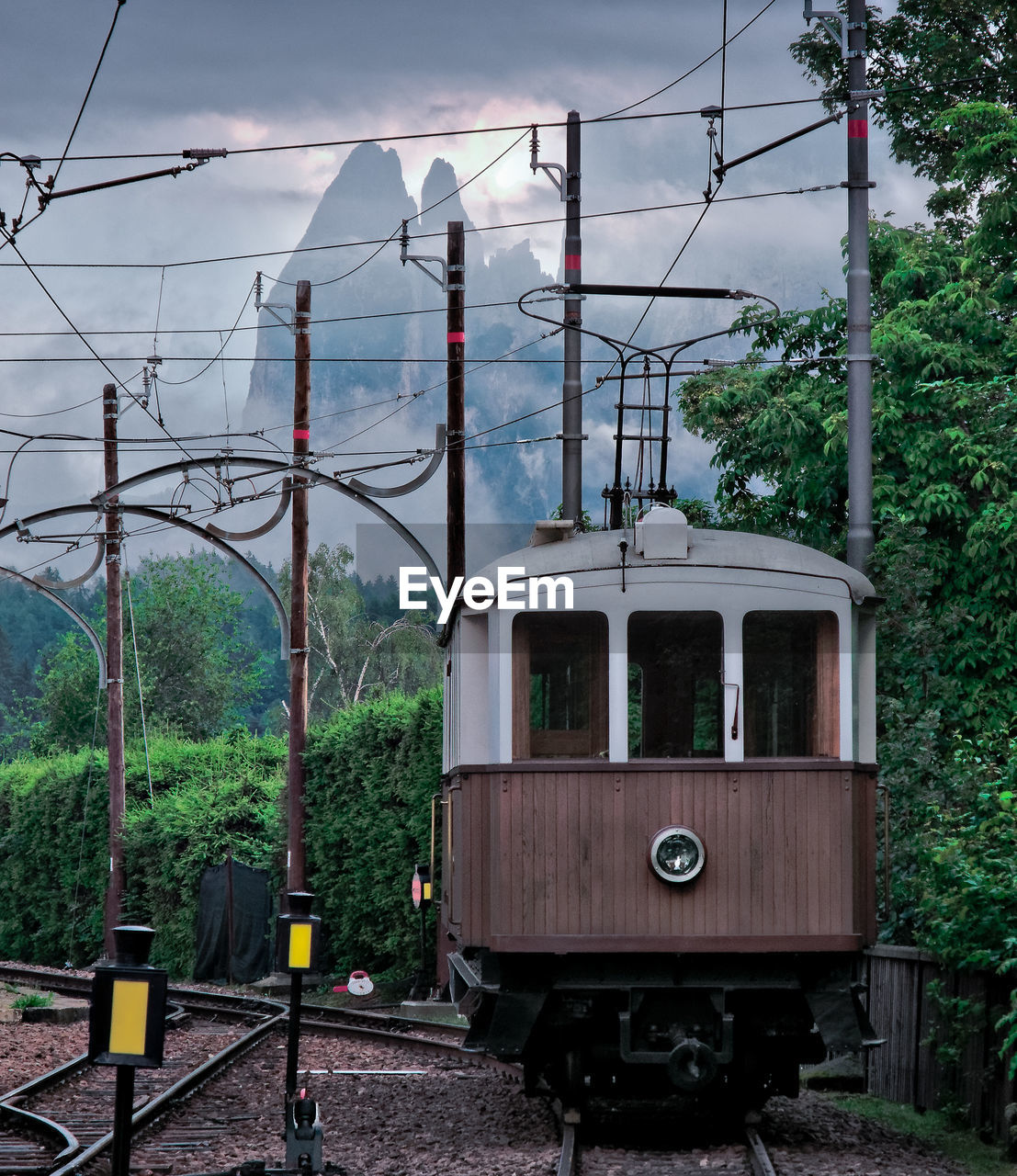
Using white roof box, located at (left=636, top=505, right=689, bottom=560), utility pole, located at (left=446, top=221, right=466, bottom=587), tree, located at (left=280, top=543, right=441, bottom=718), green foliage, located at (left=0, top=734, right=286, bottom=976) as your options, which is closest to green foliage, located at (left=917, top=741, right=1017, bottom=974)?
white roof box, located at (left=636, top=505, right=689, bottom=560)

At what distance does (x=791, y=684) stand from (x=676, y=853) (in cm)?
113

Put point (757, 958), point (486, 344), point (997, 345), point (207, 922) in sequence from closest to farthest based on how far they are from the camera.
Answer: point (757, 958) → point (997, 345) → point (207, 922) → point (486, 344)

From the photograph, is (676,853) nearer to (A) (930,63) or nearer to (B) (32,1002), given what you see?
(B) (32,1002)

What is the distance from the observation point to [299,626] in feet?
70.9

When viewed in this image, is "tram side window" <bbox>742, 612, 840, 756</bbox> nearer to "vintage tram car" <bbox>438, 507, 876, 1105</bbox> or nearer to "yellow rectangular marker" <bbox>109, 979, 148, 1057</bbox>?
"vintage tram car" <bbox>438, 507, 876, 1105</bbox>

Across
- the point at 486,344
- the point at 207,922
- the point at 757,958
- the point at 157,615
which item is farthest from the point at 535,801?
the point at 486,344

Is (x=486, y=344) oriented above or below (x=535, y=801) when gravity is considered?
above

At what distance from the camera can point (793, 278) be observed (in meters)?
195

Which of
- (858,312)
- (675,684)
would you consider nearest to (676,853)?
(675,684)

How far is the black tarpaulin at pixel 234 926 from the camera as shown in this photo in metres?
23.8

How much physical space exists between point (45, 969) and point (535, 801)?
2127 centimetres

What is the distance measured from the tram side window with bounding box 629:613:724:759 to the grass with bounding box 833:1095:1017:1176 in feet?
8.11

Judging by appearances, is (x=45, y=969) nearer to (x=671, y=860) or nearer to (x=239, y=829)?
(x=239, y=829)

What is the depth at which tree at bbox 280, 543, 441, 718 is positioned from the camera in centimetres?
6638
